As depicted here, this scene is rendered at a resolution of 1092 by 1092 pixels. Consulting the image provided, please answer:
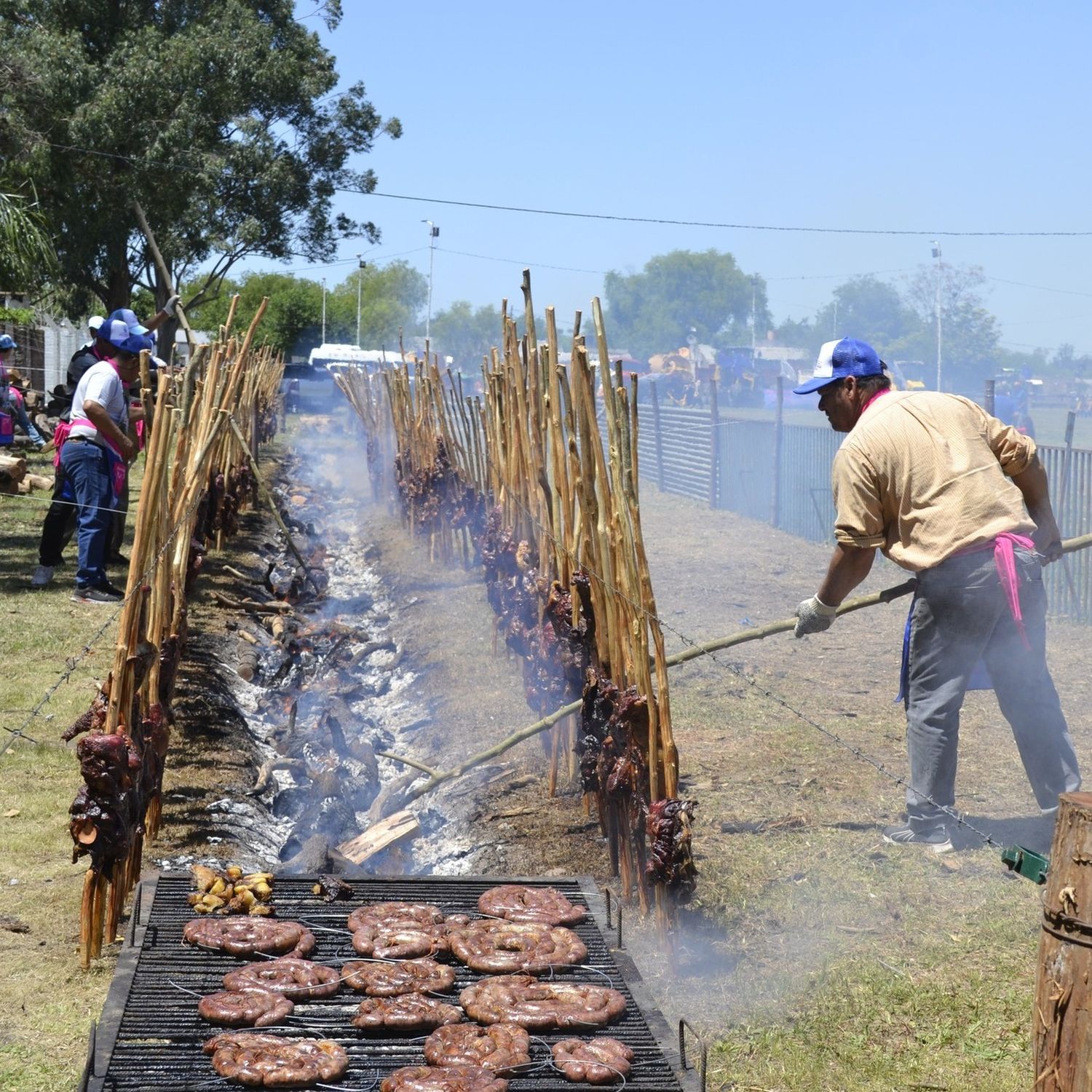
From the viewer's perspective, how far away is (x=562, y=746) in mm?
6082

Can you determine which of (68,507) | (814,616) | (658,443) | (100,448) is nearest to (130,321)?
(100,448)

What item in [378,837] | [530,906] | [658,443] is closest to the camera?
[530,906]

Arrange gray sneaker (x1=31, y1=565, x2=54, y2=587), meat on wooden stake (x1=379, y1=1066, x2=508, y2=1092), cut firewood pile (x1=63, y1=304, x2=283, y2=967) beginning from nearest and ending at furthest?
meat on wooden stake (x1=379, y1=1066, x2=508, y2=1092) → cut firewood pile (x1=63, y1=304, x2=283, y2=967) → gray sneaker (x1=31, y1=565, x2=54, y2=587)

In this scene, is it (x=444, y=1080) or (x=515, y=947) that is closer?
(x=444, y=1080)

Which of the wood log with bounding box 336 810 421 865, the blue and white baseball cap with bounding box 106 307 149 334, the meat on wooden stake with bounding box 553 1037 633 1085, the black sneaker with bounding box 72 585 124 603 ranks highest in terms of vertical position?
the blue and white baseball cap with bounding box 106 307 149 334

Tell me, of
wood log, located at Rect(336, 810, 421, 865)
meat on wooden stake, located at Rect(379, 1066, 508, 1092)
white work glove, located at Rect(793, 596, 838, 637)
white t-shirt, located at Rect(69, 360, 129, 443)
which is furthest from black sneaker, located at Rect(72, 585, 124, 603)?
meat on wooden stake, located at Rect(379, 1066, 508, 1092)

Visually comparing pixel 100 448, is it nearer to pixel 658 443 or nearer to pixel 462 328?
pixel 658 443

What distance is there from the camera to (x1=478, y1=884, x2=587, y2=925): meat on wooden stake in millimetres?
3818

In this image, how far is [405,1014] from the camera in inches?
127

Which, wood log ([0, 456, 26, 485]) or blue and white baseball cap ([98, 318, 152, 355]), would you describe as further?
wood log ([0, 456, 26, 485])

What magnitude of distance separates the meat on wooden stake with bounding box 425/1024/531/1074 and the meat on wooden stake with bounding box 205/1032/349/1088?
23 cm

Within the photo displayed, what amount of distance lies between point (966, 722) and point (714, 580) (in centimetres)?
514

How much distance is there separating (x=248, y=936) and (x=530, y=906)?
0.86 m

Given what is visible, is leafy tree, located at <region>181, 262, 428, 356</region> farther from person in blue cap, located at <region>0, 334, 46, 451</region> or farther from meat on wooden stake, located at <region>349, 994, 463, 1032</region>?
meat on wooden stake, located at <region>349, 994, 463, 1032</region>
